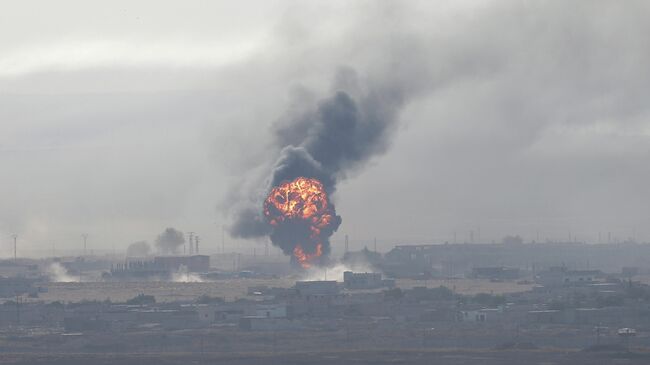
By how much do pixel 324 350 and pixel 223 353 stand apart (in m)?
11.4

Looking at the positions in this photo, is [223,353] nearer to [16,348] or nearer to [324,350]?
[324,350]

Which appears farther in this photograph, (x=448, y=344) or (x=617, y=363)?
(x=448, y=344)

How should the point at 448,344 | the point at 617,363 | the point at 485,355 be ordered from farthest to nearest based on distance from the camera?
1. the point at 448,344
2. the point at 485,355
3. the point at 617,363

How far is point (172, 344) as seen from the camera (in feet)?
639

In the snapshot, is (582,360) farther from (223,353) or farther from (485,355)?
(223,353)

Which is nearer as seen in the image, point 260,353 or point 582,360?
point 582,360

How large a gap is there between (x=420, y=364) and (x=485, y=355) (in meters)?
12.2

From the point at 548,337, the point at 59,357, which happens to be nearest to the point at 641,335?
the point at 548,337

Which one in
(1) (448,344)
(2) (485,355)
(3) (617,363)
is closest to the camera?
(3) (617,363)

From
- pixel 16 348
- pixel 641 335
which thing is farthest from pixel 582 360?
pixel 16 348

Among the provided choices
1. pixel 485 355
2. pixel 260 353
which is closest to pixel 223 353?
pixel 260 353

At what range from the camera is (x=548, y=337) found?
196 m

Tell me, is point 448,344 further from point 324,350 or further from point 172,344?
point 172,344

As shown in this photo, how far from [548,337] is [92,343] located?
5399cm
